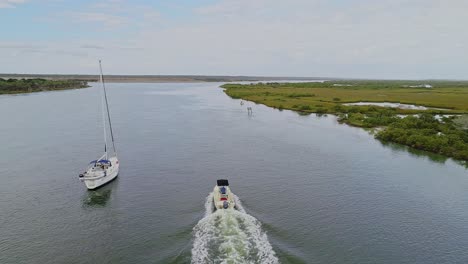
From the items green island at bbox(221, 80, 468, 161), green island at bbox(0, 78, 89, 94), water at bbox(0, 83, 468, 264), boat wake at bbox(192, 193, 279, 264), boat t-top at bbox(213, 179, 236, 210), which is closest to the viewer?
boat wake at bbox(192, 193, 279, 264)

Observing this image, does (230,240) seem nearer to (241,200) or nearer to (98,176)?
(241,200)

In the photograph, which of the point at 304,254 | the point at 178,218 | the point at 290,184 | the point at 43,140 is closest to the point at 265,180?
the point at 290,184

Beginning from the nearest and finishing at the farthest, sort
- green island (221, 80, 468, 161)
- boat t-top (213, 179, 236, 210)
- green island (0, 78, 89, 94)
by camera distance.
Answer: boat t-top (213, 179, 236, 210) → green island (221, 80, 468, 161) → green island (0, 78, 89, 94)

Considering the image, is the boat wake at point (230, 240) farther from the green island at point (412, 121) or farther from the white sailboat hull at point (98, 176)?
the green island at point (412, 121)

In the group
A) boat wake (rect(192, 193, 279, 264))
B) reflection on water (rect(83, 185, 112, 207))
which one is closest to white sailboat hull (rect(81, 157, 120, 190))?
reflection on water (rect(83, 185, 112, 207))

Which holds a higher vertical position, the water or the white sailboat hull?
the white sailboat hull

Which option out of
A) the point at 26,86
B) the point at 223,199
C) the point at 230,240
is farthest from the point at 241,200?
the point at 26,86

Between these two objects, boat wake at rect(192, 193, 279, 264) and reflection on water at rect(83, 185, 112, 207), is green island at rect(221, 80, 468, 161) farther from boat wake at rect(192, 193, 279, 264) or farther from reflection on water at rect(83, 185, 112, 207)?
reflection on water at rect(83, 185, 112, 207)

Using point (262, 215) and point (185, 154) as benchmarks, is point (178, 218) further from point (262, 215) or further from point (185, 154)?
point (185, 154)
